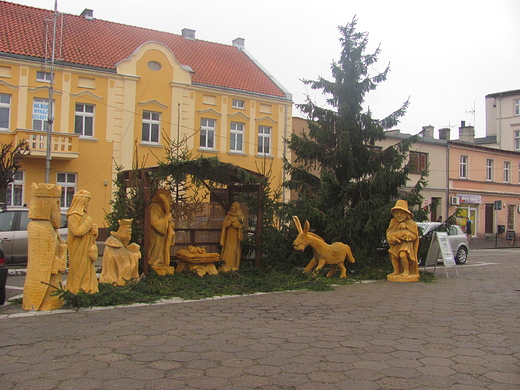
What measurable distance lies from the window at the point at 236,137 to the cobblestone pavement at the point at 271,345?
64.9ft

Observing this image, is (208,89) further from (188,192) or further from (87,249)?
(87,249)

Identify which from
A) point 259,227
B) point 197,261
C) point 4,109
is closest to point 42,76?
point 4,109

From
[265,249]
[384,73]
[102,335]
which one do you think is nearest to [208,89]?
[384,73]

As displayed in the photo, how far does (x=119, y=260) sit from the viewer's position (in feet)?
29.5

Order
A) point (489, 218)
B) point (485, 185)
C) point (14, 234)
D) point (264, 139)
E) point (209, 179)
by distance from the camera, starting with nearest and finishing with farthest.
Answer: point (209, 179), point (14, 234), point (264, 139), point (485, 185), point (489, 218)

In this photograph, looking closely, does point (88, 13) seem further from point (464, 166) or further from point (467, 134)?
point (467, 134)

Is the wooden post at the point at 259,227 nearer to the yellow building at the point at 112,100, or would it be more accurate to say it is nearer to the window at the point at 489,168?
the yellow building at the point at 112,100

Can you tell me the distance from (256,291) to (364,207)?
4201 mm

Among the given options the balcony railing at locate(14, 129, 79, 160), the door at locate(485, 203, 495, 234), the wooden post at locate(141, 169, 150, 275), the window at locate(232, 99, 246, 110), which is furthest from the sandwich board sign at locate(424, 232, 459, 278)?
the door at locate(485, 203, 495, 234)

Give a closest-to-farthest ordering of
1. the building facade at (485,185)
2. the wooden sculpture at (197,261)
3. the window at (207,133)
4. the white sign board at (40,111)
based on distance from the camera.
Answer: the wooden sculpture at (197,261) → the white sign board at (40,111) → the window at (207,133) → the building facade at (485,185)

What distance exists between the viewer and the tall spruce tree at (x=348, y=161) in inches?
499

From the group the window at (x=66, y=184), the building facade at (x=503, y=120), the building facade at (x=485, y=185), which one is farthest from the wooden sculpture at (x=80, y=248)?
the building facade at (x=503, y=120)

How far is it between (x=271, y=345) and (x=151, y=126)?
21.7 metres

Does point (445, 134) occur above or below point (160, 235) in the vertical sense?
above
